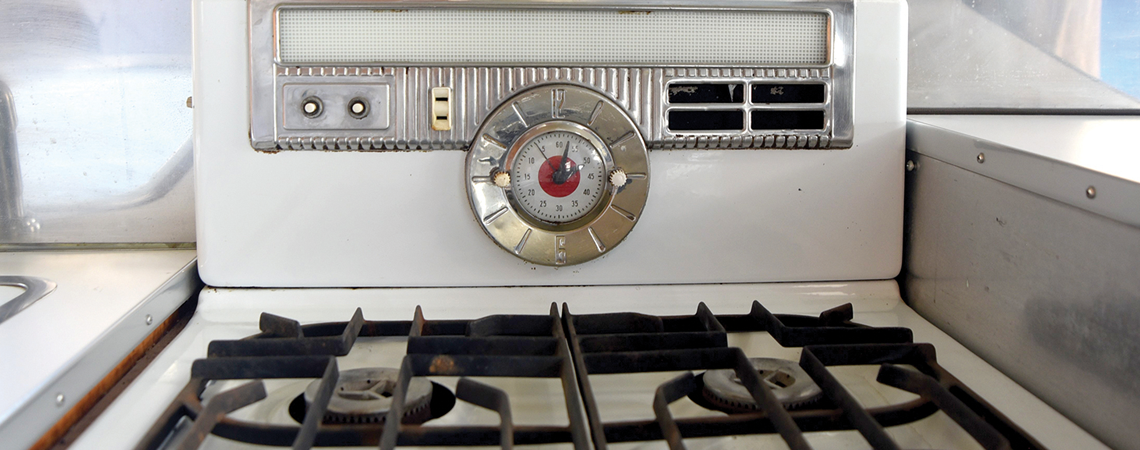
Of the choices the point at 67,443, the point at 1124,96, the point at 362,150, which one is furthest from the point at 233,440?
the point at 1124,96

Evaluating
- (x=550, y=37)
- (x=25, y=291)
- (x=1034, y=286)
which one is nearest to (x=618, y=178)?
(x=550, y=37)

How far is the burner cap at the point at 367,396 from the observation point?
562mm

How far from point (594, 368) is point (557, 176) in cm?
22

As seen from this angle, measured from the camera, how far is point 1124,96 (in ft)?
3.30

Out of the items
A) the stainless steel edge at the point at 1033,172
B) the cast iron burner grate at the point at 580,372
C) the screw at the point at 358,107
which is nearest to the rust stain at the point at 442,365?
the cast iron burner grate at the point at 580,372

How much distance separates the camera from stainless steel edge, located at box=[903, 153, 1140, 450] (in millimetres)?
531

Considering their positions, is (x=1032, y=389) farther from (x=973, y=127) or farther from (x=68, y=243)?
(x=68, y=243)

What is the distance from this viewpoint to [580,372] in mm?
579

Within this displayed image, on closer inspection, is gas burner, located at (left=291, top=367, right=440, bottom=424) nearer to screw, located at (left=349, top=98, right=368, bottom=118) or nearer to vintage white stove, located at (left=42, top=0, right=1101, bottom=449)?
vintage white stove, located at (left=42, top=0, right=1101, bottom=449)

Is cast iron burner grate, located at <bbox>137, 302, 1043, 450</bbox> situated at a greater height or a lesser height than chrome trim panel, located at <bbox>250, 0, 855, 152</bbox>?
lesser

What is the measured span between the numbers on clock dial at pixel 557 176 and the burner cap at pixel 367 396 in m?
0.22

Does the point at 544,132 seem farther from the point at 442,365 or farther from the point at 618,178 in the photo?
the point at 442,365

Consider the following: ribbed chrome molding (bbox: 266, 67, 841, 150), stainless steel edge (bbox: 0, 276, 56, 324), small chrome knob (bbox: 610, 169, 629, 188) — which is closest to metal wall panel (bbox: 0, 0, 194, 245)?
stainless steel edge (bbox: 0, 276, 56, 324)

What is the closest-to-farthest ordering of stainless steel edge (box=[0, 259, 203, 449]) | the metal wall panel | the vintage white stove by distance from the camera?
stainless steel edge (box=[0, 259, 203, 449])
the vintage white stove
the metal wall panel
